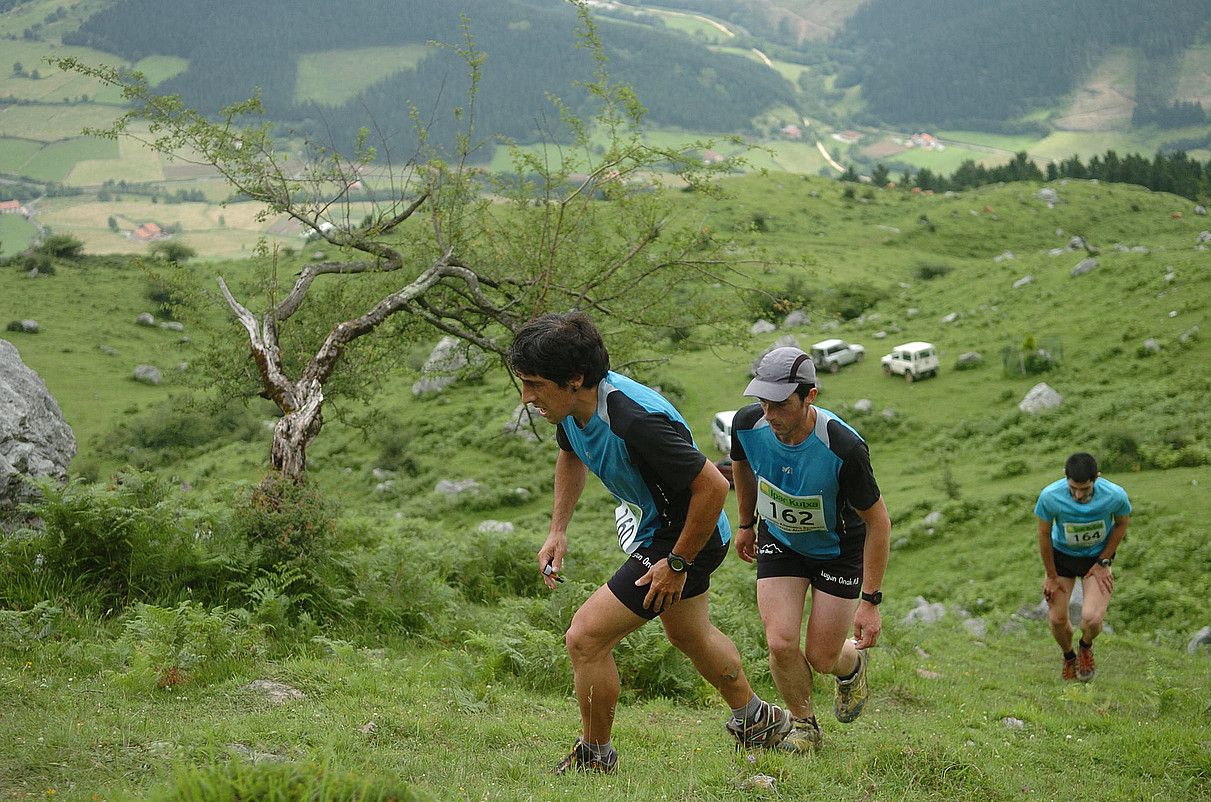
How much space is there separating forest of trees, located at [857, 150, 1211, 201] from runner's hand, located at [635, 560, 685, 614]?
306 feet

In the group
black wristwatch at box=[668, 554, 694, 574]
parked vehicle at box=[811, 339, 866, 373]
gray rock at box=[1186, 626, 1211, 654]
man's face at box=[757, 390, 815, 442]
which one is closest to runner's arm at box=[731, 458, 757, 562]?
man's face at box=[757, 390, 815, 442]

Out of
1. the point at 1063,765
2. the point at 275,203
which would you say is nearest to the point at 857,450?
the point at 1063,765

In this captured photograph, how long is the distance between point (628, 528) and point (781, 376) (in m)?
1.15

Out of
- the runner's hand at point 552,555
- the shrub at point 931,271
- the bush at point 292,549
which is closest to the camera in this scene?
the runner's hand at point 552,555

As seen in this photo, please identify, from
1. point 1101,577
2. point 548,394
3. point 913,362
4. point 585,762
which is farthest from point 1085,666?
point 913,362

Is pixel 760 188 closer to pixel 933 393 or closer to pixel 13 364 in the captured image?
pixel 933 393

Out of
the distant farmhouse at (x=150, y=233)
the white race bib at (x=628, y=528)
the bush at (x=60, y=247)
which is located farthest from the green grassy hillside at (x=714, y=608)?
the distant farmhouse at (x=150, y=233)

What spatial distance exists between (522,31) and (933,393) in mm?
149953

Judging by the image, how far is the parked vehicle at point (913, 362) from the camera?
106 ft

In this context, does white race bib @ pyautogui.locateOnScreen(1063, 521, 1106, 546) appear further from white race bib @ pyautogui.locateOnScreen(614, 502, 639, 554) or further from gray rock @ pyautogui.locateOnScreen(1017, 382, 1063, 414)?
gray rock @ pyautogui.locateOnScreen(1017, 382, 1063, 414)

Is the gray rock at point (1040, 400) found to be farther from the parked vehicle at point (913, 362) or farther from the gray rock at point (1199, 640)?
the gray rock at point (1199, 640)

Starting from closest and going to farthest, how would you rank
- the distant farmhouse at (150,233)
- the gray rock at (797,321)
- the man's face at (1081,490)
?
the man's face at (1081,490), the gray rock at (797,321), the distant farmhouse at (150,233)

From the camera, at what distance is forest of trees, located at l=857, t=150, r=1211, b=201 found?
89.8 meters

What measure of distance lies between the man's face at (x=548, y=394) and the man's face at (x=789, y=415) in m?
1.13
